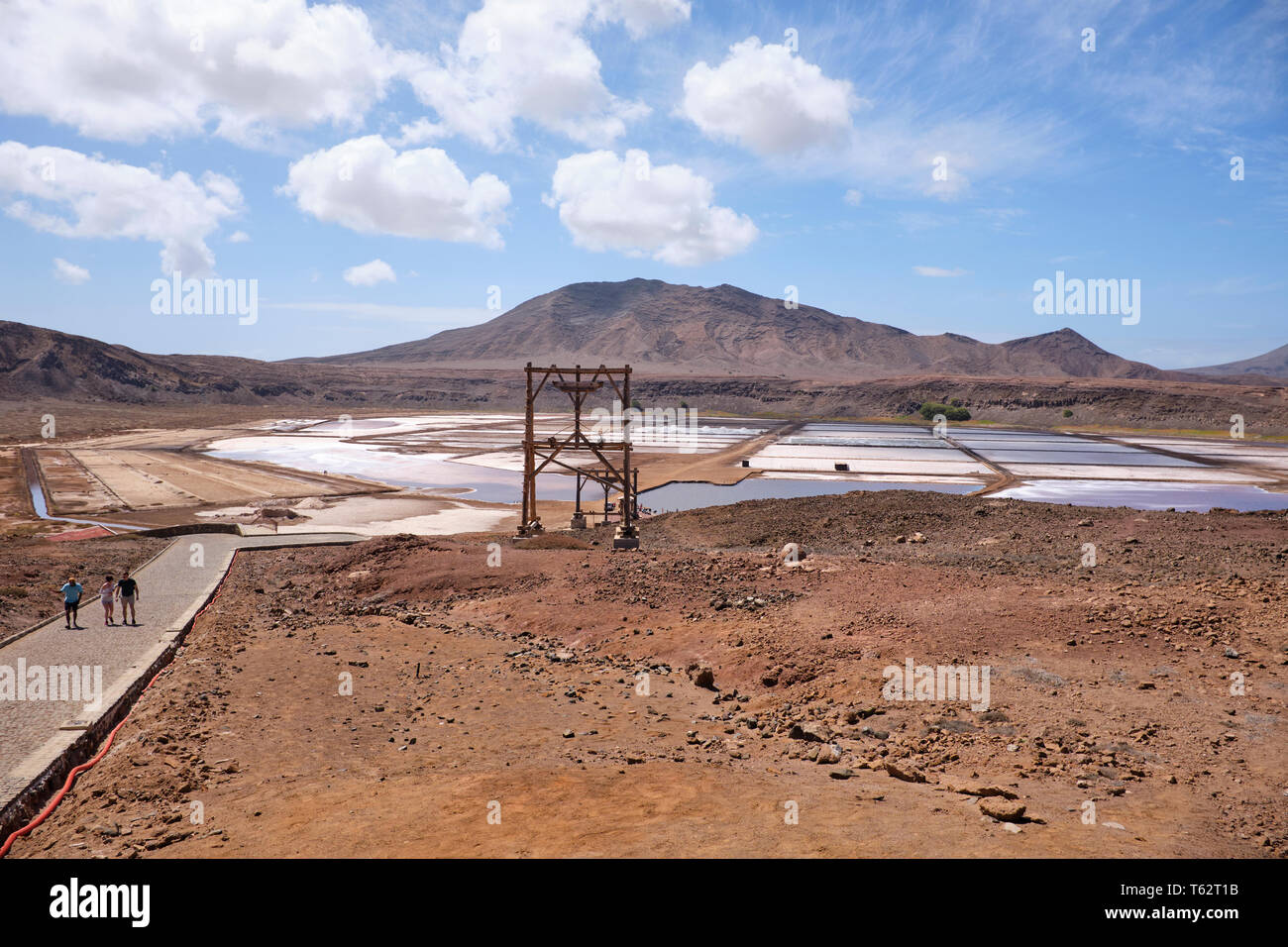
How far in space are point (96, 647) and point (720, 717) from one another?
10.8 metres

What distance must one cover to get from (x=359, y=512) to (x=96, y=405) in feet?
354

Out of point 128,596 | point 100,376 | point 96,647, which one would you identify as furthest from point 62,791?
point 100,376

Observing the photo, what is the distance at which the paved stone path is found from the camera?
9008mm

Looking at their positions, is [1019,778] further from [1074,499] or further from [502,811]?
[1074,499]

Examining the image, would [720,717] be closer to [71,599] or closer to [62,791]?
[62,791]

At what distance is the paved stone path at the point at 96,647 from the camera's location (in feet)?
29.6

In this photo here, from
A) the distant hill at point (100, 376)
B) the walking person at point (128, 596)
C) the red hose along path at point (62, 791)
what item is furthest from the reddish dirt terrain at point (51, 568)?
the distant hill at point (100, 376)

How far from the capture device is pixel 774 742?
361 inches

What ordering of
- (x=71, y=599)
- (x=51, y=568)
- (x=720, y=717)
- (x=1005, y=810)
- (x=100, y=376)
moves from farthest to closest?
(x=100, y=376), (x=51, y=568), (x=71, y=599), (x=720, y=717), (x=1005, y=810)

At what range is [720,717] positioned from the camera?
10367mm

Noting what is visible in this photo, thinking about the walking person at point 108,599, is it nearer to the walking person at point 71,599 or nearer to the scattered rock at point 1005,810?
the walking person at point 71,599

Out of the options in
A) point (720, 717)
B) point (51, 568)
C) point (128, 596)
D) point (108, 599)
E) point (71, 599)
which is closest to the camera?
point (720, 717)
